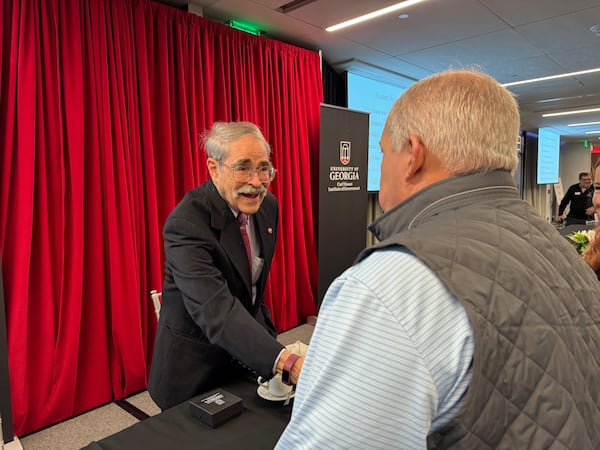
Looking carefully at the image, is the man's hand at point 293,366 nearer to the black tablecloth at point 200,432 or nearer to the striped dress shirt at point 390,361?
the black tablecloth at point 200,432

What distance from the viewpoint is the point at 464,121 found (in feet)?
2.18

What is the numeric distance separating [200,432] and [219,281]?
1.47ft

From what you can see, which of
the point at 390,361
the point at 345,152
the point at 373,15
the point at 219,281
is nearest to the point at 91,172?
the point at 219,281

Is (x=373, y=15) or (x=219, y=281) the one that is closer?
(x=219, y=281)

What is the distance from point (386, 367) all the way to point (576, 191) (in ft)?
27.8

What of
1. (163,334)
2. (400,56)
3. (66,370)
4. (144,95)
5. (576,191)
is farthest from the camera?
(576,191)

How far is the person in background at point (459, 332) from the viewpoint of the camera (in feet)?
1.73

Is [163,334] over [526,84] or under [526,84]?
under

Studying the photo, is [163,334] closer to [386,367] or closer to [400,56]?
[386,367]

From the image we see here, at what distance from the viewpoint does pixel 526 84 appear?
19.1ft

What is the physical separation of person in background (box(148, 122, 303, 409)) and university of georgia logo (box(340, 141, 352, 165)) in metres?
2.80

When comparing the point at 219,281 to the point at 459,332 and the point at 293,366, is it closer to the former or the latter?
the point at 293,366

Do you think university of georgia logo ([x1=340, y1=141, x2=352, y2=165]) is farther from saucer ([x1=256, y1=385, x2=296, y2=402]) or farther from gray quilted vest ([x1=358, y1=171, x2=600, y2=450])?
A: gray quilted vest ([x1=358, y1=171, x2=600, y2=450])

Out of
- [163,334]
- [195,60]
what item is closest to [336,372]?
[163,334]
